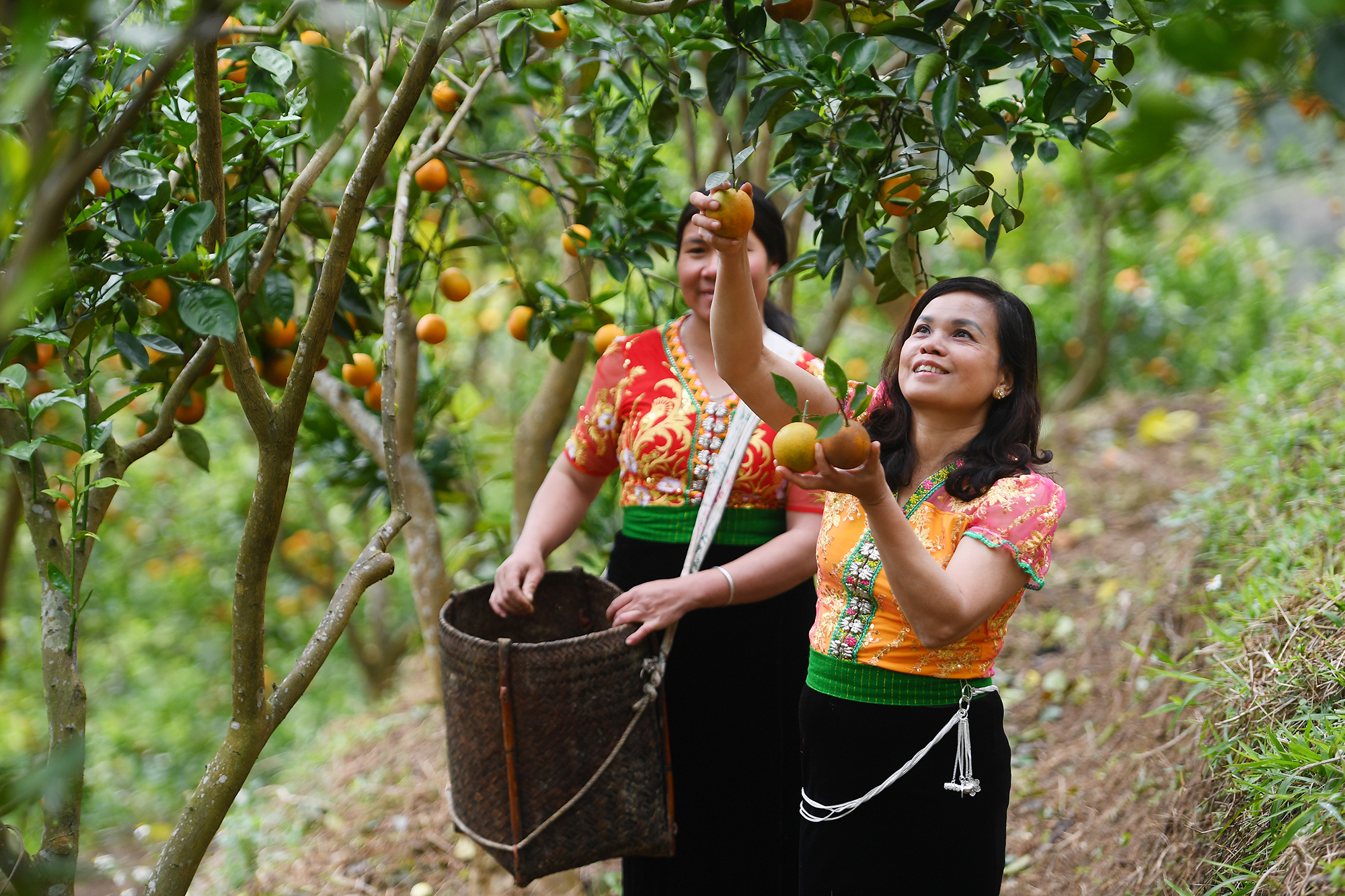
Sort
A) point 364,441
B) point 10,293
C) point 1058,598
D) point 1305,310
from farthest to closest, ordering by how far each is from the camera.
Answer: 1. point 1305,310
2. point 1058,598
3. point 364,441
4. point 10,293

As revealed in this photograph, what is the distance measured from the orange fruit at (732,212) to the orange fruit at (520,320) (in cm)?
88

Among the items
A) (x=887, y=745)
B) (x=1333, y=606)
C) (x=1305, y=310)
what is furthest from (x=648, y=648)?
(x=1305, y=310)

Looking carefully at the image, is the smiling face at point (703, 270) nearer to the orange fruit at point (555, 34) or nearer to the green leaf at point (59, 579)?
the orange fruit at point (555, 34)

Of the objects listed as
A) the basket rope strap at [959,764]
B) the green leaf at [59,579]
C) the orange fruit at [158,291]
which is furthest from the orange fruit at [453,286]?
the basket rope strap at [959,764]

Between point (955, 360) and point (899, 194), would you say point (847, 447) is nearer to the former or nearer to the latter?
point (955, 360)

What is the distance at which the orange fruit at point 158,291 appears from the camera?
1379 mm

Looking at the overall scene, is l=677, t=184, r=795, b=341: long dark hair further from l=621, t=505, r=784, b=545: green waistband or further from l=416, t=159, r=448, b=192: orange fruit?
l=416, t=159, r=448, b=192: orange fruit

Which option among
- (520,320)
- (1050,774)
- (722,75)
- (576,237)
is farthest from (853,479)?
(1050,774)

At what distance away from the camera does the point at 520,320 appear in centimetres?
213

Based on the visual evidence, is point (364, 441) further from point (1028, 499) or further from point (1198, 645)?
point (1198, 645)

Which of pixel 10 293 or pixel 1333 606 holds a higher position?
pixel 10 293

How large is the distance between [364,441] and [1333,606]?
2.18 metres

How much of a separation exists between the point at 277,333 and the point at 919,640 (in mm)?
1157

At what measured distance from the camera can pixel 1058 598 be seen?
11.7 feet
